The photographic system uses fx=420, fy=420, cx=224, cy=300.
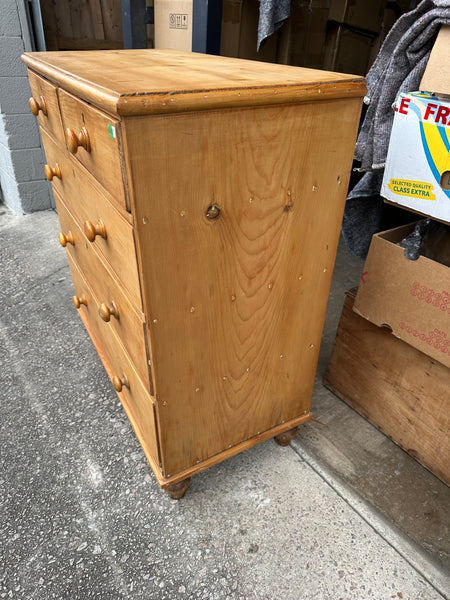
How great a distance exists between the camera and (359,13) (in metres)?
2.82

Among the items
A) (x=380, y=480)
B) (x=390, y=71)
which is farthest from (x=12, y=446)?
(x=390, y=71)

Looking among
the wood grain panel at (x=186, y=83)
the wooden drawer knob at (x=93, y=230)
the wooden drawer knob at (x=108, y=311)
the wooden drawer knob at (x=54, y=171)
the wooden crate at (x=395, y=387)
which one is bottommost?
the wooden crate at (x=395, y=387)

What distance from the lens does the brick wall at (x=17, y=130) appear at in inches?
102

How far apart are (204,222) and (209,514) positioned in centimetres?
95

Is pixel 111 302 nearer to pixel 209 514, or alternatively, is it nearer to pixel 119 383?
pixel 119 383

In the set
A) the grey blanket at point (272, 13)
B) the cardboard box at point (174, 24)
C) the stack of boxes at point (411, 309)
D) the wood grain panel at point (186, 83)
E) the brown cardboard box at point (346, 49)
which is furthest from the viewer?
the brown cardboard box at point (346, 49)

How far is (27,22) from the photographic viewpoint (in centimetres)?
258

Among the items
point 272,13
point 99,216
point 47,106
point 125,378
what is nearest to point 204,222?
point 99,216

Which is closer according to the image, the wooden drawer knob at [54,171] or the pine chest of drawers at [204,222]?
the pine chest of drawers at [204,222]

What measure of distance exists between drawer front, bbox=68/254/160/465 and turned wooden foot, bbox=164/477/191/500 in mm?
106

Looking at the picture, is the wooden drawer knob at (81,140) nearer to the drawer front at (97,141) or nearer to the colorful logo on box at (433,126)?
the drawer front at (97,141)

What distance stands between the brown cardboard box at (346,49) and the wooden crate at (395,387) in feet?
6.55

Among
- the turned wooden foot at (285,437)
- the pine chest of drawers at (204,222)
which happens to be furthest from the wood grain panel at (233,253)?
the turned wooden foot at (285,437)

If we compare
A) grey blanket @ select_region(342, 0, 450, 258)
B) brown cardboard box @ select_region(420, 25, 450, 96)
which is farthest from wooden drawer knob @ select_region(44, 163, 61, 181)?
brown cardboard box @ select_region(420, 25, 450, 96)
